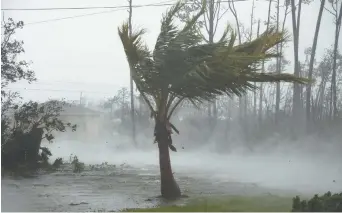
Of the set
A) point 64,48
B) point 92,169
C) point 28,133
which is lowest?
point 92,169

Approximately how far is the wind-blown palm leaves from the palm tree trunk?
335 mm

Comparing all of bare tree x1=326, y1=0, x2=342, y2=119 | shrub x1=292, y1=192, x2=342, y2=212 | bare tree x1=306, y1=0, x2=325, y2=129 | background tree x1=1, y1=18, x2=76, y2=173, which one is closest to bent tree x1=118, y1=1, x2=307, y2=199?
bare tree x1=306, y1=0, x2=325, y2=129

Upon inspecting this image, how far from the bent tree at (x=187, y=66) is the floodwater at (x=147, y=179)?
170 millimetres

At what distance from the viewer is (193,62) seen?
205 inches

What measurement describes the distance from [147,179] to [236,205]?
0.87 meters

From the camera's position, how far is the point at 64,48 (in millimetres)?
5445

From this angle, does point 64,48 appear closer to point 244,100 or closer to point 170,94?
point 170,94

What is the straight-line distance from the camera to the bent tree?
522 centimetres

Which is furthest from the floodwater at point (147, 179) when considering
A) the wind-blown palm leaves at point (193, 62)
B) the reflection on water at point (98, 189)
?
the wind-blown palm leaves at point (193, 62)

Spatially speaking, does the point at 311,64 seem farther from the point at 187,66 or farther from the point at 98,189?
the point at 98,189

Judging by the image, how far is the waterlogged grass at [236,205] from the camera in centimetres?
500

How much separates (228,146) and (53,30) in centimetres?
198

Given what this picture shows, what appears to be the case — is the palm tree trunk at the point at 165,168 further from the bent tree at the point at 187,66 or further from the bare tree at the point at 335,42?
the bare tree at the point at 335,42

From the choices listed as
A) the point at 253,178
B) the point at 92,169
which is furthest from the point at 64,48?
the point at 253,178
